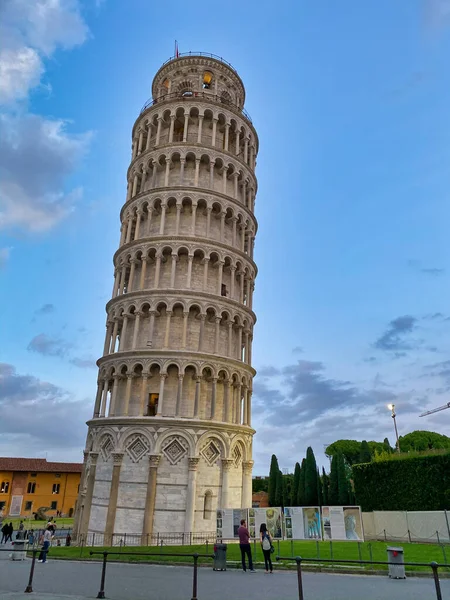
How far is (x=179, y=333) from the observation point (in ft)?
108

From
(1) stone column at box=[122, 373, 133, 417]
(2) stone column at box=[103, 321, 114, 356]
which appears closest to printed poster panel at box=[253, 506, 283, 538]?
(1) stone column at box=[122, 373, 133, 417]

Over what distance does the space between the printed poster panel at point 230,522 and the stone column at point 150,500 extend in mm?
6580

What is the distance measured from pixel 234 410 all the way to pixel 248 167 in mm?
21644

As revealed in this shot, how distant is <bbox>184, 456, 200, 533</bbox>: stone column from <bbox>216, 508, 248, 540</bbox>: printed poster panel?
5.47 m

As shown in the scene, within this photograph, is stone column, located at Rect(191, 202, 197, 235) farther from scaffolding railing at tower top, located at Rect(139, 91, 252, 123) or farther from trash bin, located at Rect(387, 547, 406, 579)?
trash bin, located at Rect(387, 547, 406, 579)

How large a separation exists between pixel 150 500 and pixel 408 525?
1664 cm

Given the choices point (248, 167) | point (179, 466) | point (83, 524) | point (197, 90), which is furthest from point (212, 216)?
point (83, 524)

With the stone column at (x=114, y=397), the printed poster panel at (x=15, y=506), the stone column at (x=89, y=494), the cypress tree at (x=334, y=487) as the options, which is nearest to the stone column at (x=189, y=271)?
the stone column at (x=114, y=397)

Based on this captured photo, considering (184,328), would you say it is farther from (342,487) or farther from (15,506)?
(15,506)

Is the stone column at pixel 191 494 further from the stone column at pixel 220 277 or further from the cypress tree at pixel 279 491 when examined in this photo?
the cypress tree at pixel 279 491

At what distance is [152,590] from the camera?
12.3m

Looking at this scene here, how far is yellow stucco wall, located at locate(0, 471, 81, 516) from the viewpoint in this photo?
223 feet

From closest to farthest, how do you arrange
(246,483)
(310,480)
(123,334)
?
(246,483)
(123,334)
(310,480)

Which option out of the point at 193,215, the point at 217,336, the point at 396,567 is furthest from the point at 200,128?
the point at 396,567
